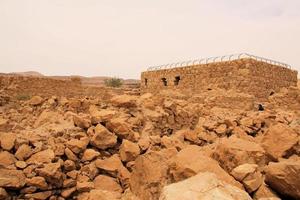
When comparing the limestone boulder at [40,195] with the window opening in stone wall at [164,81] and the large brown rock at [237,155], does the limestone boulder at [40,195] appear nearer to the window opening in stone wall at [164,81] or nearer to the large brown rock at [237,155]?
the large brown rock at [237,155]

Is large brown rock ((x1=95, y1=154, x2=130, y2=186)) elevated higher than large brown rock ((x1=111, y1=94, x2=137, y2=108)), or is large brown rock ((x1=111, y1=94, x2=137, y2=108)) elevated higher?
large brown rock ((x1=111, y1=94, x2=137, y2=108))

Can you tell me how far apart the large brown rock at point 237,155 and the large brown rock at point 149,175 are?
106cm

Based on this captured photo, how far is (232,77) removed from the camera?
543 inches

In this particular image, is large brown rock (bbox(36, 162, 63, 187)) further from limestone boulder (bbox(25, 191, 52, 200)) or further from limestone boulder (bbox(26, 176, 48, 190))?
limestone boulder (bbox(25, 191, 52, 200))

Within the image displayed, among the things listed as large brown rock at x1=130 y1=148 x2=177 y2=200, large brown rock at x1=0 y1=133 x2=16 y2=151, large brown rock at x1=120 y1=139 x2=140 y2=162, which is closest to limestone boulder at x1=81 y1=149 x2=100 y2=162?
large brown rock at x1=120 y1=139 x2=140 y2=162

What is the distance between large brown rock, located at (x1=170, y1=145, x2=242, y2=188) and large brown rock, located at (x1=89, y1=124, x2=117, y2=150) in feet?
5.85

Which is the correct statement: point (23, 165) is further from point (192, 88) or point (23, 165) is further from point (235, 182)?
point (192, 88)

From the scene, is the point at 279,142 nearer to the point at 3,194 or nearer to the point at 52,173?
the point at 52,173

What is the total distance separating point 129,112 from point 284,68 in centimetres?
1029

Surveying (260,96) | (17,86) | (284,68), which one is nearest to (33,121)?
(17,86)

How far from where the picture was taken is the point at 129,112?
8.67m

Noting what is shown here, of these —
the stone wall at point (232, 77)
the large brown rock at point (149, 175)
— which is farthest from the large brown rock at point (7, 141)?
the stone wall at point (232, 77)

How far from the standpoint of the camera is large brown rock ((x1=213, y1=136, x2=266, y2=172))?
5512 mm

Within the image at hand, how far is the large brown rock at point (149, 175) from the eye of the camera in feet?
18.3
